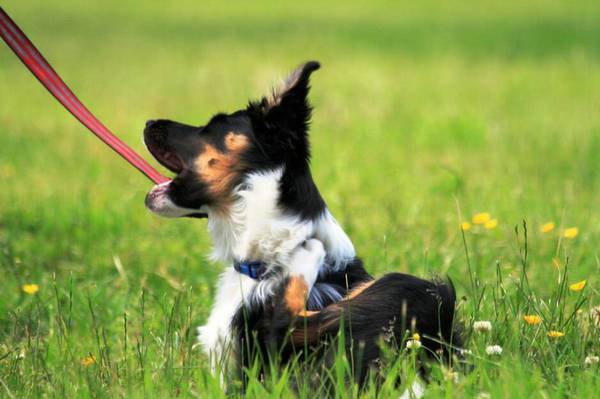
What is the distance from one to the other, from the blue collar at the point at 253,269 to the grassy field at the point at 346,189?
314 millimetres

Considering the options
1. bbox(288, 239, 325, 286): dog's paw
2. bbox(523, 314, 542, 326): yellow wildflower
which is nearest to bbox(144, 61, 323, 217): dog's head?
bbox(288, 239, 325, 286): dog's paw

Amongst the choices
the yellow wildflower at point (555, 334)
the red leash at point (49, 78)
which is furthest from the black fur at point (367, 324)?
the red leash at point (49, 78)

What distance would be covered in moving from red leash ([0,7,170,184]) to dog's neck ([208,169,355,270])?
1.72 ft

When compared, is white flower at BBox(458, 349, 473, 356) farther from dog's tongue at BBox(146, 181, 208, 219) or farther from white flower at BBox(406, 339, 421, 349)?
dog's tongue at BBox(146, 181, 208, 219)

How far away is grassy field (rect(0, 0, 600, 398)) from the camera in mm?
3832

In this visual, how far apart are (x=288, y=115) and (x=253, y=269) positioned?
590 mm

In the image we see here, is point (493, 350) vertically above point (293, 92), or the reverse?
point (293, 92)

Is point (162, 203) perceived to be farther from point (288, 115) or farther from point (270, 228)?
point (288, 115)

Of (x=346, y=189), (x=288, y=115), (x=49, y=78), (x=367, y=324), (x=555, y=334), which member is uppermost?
(x=49, y=78)

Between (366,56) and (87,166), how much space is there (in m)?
7.25

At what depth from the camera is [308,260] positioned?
3854 mm

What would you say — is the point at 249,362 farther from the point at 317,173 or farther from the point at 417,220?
the point at 317,173

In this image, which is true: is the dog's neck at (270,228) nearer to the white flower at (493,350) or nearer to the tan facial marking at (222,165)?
the tan facial marking at (222,165)

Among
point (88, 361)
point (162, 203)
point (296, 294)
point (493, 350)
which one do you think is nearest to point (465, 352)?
point (493, 350)
